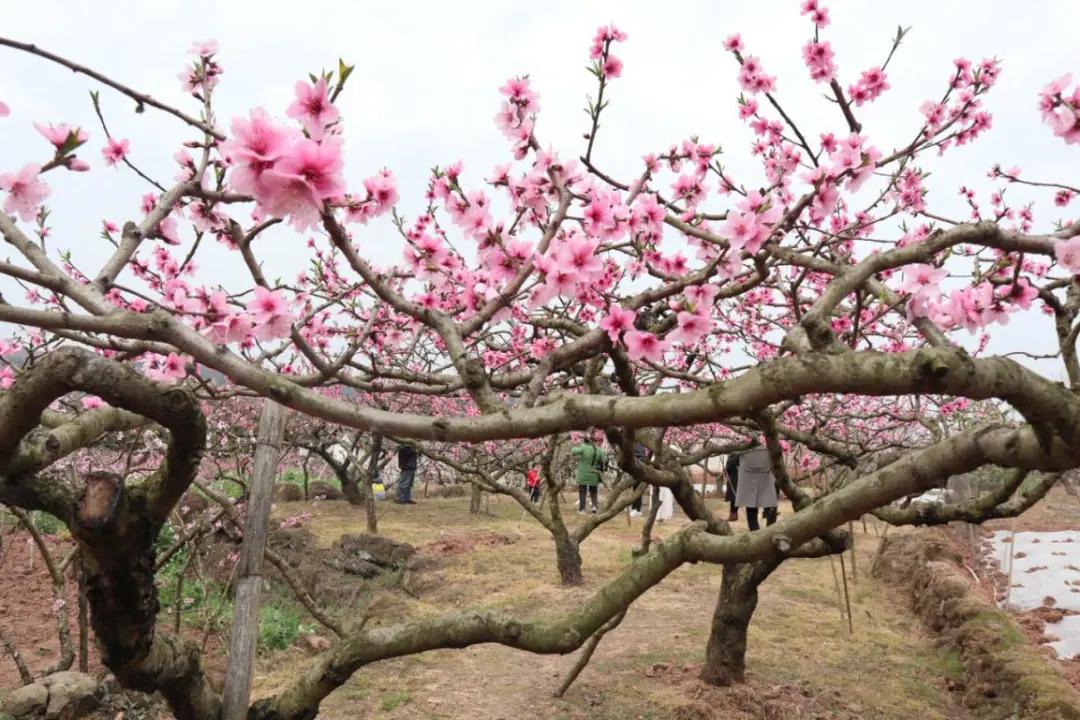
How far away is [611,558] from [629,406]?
8381 millimetres

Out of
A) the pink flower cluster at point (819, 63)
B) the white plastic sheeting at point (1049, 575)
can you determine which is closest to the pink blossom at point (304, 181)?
the pink flower cluster at point (819, 63)

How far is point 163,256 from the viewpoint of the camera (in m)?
4.35

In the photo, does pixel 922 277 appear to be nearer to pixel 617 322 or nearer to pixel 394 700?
pixel 617 322

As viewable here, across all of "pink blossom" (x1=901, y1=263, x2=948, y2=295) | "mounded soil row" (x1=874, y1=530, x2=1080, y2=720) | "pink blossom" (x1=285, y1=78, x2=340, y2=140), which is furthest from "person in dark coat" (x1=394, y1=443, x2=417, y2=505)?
"pink blossom" (x1=285, y1=78, x2=340, y2=140)

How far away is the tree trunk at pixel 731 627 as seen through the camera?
458 centimetres

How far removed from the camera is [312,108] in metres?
1.73

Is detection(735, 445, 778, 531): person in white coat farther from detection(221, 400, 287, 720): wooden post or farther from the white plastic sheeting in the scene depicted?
detection(221, 400, 287, 720): wooden post

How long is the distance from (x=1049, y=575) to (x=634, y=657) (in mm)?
7107

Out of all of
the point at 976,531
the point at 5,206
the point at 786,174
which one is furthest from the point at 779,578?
the point at 5,206

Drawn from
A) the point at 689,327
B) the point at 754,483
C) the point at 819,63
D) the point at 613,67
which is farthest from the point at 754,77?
the point at 754,483

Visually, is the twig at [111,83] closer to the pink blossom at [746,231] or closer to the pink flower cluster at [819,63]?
the pink blossom at [746,231]

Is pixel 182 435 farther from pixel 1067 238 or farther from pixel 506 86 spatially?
pixel 1067 238

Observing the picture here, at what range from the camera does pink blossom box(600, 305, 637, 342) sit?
2.37 m

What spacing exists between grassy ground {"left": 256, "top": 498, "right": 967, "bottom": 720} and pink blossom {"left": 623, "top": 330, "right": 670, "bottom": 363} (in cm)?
295
